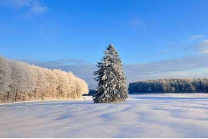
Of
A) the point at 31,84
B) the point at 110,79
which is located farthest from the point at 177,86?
the point at 110,79

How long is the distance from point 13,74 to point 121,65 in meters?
37.5

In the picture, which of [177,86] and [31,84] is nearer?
[31,84]

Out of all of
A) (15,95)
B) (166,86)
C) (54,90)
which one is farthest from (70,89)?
(166,86)

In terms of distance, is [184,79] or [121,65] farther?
[184,79]

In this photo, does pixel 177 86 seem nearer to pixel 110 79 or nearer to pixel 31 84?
pixel 31 84

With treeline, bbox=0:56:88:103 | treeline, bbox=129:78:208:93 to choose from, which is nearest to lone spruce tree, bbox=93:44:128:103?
treeline, bbox=0:56:88:103

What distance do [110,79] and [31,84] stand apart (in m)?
40.9

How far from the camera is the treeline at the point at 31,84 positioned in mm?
48869

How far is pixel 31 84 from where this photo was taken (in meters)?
60.0

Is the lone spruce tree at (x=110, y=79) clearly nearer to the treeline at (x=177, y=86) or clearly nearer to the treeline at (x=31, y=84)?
the treeline at (x=31, y=84)

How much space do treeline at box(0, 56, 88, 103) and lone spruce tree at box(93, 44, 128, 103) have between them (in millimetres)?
28427

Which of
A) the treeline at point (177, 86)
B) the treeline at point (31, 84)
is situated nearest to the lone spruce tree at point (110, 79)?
the treeline at point (31, 84)

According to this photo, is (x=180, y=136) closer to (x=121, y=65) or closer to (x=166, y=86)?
(x=121, y=65)

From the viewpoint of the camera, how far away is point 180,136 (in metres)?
5.51
